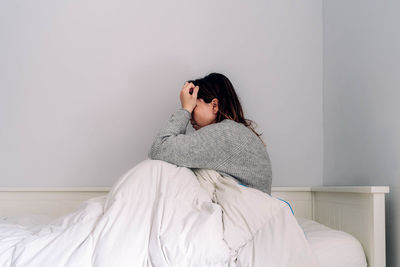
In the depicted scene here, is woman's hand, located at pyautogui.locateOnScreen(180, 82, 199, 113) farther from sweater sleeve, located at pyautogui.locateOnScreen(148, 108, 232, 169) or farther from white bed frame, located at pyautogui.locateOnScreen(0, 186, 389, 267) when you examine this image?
white bed frame, located at pyautogui.locateOnScreen(0, 186, 389, 267)

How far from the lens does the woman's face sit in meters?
1.44

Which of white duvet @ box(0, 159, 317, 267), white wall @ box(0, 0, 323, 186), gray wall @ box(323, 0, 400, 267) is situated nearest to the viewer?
white duvet @ box(0, 159, 317, 267)

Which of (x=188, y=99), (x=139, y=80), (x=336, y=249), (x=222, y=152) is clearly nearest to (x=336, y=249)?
(x=336, y=249)

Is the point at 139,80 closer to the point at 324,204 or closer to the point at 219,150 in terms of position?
the point at 219,150

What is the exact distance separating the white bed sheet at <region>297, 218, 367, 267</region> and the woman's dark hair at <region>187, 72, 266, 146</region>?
0.49m

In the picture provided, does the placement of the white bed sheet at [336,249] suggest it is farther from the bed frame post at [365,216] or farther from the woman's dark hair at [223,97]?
the woman's dark hair at [223,97]

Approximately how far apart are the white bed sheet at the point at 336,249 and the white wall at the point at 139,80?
0.62 metres

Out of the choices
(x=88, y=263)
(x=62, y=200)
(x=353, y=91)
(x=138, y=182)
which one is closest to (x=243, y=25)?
(x=353, y=91)

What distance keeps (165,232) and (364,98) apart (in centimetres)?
89

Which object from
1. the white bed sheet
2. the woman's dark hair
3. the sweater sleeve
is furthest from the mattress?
the woman's dark hair

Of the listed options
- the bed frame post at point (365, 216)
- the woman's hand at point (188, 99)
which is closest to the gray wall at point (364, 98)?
the bed frame post at point (365, 216)

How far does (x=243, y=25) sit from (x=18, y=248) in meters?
1.36

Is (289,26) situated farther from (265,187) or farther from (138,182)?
(138,182)

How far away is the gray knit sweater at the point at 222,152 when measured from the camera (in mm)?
1181
